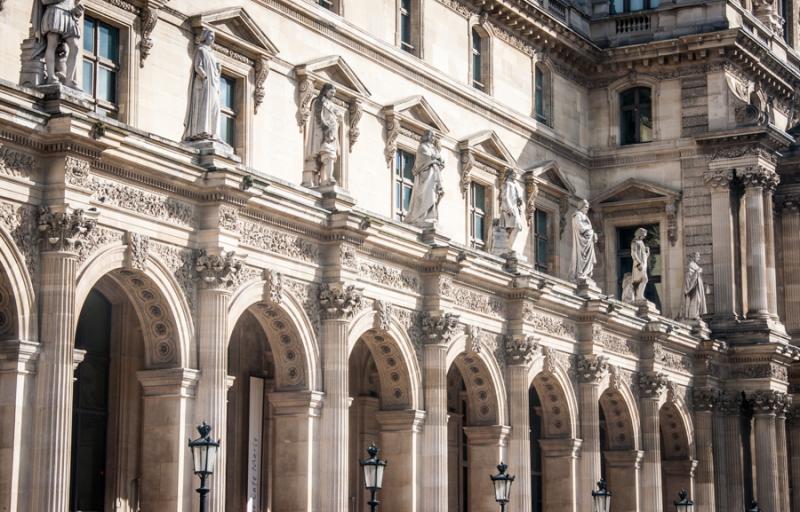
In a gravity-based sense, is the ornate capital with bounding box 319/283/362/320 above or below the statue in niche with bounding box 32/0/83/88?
below

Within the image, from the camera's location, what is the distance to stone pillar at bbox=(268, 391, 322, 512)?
37219 mm

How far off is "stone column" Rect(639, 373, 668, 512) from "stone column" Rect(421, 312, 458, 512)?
13.0m

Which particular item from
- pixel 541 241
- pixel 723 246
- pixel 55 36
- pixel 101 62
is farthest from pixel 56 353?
pixel 723 246

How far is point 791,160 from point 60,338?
4091 cm

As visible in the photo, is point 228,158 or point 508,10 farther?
point 508,10

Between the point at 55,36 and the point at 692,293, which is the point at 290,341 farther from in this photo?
the point at 692,293

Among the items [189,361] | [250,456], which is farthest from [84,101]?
[250,456]

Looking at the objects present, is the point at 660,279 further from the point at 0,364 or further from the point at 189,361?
the point at 0,364

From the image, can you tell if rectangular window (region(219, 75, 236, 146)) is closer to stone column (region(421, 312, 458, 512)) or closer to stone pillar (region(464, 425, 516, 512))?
stone column (region(421, 312, 458, 512))

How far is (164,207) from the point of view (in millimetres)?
→ 33344

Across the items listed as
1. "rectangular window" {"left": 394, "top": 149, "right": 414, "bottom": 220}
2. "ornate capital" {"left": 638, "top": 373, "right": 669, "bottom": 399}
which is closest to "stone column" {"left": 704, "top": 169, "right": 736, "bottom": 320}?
"ornate capital" {"left": 638, "top": 373, "right": 669, "bottom": 399}

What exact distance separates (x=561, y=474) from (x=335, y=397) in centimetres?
1278

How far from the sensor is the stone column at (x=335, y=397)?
37.7 meters

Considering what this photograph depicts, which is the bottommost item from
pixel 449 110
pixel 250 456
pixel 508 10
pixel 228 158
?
pixel 250 456
